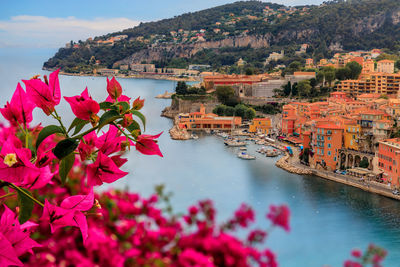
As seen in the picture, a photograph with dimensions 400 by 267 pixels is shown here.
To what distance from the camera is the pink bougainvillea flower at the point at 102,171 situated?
0.85 feet

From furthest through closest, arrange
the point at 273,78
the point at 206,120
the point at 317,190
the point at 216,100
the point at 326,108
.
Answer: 1. the point at 273,78
2. the point at 216,100
3. the point at 206,120
4. the point at 326,108
5. the point at 317,190

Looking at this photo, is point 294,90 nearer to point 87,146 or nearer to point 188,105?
point 188,105

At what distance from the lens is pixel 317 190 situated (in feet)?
20.1

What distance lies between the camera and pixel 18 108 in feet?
0.92

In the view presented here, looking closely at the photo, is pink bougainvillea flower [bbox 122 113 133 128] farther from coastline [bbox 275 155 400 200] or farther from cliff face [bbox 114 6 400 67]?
cliff face [bbox 114 6 400 67]

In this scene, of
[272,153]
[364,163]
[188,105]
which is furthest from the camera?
[188,105]

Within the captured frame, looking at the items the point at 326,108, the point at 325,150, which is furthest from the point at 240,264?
the point at 326,108

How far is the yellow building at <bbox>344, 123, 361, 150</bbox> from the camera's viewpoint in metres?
7.07

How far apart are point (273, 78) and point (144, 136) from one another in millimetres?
16099

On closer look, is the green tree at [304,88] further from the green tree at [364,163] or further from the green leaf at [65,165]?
the green leaf at [65,165]

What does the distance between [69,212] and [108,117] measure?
0.22 ft

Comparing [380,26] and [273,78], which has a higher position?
[380,26]

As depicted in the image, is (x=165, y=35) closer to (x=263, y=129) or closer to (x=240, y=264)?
(x=263, y=129)

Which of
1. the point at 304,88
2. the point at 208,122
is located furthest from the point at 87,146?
the point at 304,88
